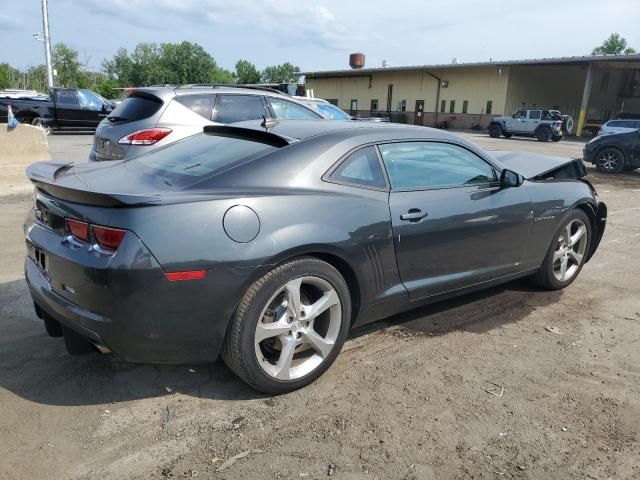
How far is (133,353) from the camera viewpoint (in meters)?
2.53

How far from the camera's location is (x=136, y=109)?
6.72 m

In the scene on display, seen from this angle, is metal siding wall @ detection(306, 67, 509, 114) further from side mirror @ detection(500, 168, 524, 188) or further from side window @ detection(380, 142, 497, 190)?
side window @ detection(380, 142, 497, 190)

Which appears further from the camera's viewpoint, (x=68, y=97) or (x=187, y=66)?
(x=187, y=66)

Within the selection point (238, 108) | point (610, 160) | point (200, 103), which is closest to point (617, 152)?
point (610, 160)

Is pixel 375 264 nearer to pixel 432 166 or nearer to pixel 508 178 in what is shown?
pixel 432 166

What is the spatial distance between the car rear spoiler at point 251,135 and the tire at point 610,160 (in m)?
13.6

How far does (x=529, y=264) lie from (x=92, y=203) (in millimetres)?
3323

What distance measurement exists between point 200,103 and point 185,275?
487cm

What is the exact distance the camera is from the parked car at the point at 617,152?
45.7 feet

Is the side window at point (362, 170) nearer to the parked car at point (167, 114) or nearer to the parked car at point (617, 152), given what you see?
the parked car at point (167, 114)

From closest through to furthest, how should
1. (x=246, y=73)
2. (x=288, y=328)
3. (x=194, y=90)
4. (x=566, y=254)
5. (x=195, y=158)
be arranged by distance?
1. (x=288, y=328)
2. (x=195, y=158)
3. (x=566, y=254)
4. (x=194, y=90)
5. (x=246, y=73)

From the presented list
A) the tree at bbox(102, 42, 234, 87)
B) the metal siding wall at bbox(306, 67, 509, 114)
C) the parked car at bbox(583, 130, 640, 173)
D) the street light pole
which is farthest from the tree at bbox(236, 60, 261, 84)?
the parked car at bbox(583, 130, 640, 173)

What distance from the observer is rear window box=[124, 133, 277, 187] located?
2941 mm

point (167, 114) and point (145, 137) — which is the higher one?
point (167, 114)
